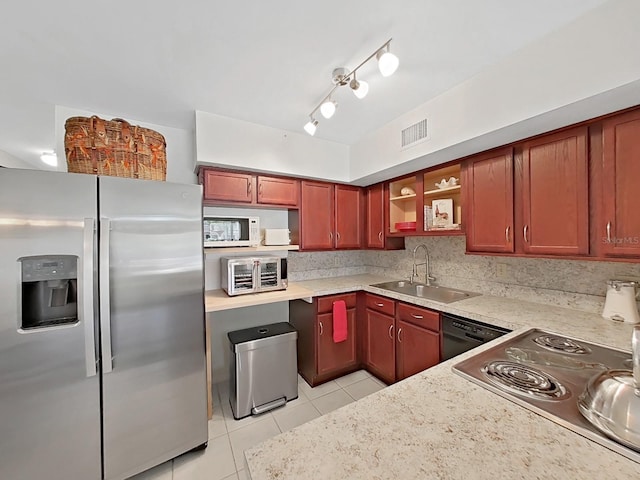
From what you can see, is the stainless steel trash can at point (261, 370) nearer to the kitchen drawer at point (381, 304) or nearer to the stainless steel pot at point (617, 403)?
the kitchen drawer at point (381, 304)

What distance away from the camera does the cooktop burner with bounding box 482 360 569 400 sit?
0.86 metres

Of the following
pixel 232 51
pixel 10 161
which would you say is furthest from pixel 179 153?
pixel 232 51

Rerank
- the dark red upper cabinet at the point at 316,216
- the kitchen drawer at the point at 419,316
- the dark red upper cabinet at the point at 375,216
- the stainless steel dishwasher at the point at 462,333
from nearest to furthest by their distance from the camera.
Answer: the stainless steel dishwasher at the point at 462,333 < the kitchen drawer at the point at 419,316 < the dark red upper cabinet at the point at 316,216 < the dark red upper cabinet at the point at 375,216

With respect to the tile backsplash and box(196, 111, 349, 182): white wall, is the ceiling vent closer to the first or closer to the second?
box(196, 111, 349, 182): white wall

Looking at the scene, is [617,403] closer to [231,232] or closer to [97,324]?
[97,324]

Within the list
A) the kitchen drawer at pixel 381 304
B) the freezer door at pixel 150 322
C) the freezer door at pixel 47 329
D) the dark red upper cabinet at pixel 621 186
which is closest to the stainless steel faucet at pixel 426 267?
the kitchen drawer at pixel 381 304

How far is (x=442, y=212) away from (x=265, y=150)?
1740 millimetres

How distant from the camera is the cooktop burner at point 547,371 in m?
A: 0.75

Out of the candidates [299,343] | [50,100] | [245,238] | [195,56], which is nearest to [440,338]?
[299,343]

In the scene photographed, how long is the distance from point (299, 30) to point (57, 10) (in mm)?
1103

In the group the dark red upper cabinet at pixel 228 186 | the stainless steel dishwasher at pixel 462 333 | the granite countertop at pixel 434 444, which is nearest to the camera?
the granite countertop at pixel 434 444

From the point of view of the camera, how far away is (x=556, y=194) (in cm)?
158

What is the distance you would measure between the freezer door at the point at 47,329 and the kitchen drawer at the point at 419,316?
2.13 meters

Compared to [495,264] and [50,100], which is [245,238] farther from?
[495,264]
